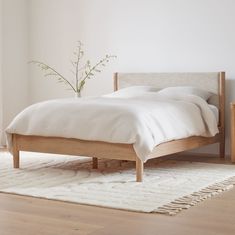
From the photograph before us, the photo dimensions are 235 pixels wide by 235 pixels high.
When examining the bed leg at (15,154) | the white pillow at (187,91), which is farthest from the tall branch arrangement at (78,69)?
the bed leg at (15,154)

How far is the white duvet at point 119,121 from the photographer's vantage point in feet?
13.7

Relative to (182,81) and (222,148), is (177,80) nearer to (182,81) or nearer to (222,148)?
(182,81)

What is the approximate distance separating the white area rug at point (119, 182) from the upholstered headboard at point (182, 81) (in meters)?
0.87

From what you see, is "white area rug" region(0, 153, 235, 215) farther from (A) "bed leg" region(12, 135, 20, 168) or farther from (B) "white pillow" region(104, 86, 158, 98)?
(B) "white pillow" region(104, 86, 158, 98)

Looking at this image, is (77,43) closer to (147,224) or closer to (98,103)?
(98,103)

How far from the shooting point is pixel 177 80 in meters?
5.83

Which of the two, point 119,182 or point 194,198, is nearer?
point 194,198

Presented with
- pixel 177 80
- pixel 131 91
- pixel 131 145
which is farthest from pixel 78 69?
pixel 131 145

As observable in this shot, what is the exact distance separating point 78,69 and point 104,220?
374 centimetres

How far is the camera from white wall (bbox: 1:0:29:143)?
21.6ft

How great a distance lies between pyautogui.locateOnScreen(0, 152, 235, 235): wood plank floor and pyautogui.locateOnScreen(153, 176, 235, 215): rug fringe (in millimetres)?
51

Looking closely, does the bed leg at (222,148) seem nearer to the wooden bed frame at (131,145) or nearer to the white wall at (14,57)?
the wooden bed frame at (131,145)

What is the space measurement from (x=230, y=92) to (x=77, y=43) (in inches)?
74.5

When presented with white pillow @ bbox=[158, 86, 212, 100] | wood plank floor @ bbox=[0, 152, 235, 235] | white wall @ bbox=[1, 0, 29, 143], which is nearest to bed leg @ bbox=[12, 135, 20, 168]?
wood plank floor @ bbox=[0, 152, 235, 235]
